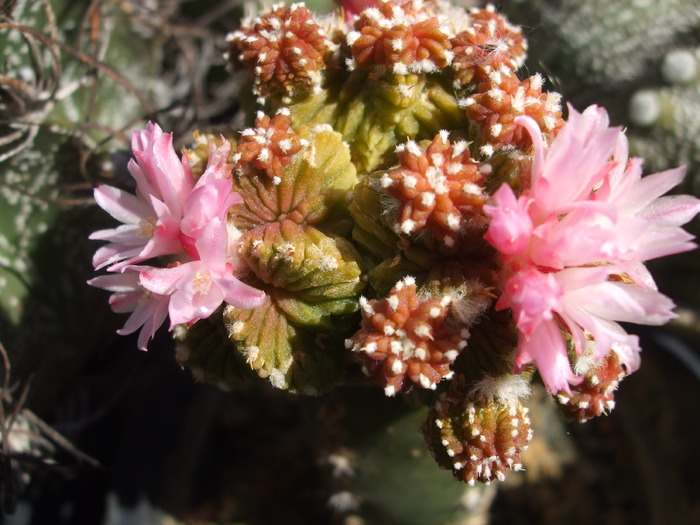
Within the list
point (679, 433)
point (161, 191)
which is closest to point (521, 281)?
point (161, 191)

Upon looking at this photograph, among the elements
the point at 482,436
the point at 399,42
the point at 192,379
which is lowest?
the point at 192,379

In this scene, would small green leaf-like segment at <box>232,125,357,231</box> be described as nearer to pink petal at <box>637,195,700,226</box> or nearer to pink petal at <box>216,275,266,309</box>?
pink petal at <box>216,275,266,309</box>

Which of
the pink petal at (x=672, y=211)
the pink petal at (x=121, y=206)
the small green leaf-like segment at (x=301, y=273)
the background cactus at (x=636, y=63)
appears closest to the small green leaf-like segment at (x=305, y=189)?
the small green leaf-like segment at (x=301, y=273)

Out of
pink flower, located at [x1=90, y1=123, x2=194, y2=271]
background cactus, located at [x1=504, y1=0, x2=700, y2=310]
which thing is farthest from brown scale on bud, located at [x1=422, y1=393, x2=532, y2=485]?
background cactus, located at [x1=504, y1=0, x2=700, y2=310]

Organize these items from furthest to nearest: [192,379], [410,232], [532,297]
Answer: [192,379]
[410,232]
[532,297]

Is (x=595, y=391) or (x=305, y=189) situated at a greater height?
(x=305, y=189)

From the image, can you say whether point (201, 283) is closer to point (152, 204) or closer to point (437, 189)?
point (152, 204)

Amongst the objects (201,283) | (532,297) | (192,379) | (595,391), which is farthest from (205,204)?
(192,379)

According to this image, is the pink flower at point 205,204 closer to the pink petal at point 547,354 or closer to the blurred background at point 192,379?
the pink petal at point 547,354
